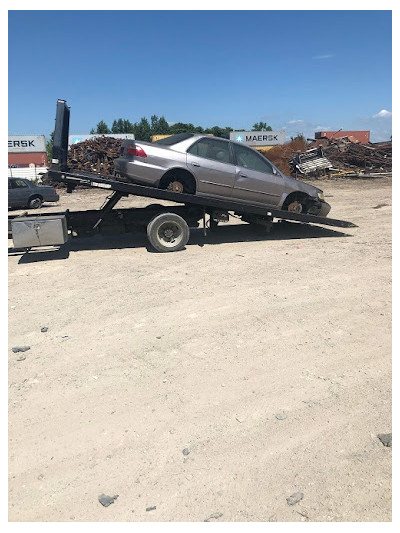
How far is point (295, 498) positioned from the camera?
2.41 metres

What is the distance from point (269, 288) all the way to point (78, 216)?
14.1 feet

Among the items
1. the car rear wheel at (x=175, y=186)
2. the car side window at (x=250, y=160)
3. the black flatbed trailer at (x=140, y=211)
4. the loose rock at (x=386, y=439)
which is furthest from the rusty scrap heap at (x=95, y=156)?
the loose rock at (x=386, y=439)

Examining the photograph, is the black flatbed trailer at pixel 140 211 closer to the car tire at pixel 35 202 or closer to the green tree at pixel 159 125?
the car tire at pixel 35 202

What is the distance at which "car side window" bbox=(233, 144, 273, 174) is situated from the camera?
8.28m

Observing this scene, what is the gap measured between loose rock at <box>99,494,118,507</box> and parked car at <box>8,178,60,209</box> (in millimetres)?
14629

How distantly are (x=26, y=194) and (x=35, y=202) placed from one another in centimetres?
47

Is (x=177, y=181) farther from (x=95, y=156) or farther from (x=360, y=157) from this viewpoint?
(x=360, y=157)

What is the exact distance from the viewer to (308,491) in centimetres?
246

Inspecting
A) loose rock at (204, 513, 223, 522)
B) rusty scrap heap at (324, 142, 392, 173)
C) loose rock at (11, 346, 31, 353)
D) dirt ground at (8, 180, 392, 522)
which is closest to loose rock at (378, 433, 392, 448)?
dirt ground at (8, 180, 392, 522)

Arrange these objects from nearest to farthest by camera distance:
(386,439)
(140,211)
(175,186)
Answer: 1. (386,439)
2. (175,186)
3. (140,211)

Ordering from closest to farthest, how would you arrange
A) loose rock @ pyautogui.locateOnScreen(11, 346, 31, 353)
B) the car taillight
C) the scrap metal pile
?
1. loose rock @ pyautogui.locateOnScreen(11, 346, 31, 353)
2. the car taillight
3. the scrap metal pile

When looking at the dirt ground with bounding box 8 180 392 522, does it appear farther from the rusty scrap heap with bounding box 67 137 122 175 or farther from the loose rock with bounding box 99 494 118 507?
the rusty scrap heap with bounding box 67 137 122 175

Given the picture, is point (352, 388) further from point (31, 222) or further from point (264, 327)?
point (31, 222)

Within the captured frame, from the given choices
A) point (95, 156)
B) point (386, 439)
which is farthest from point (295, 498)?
point (95, 156)
